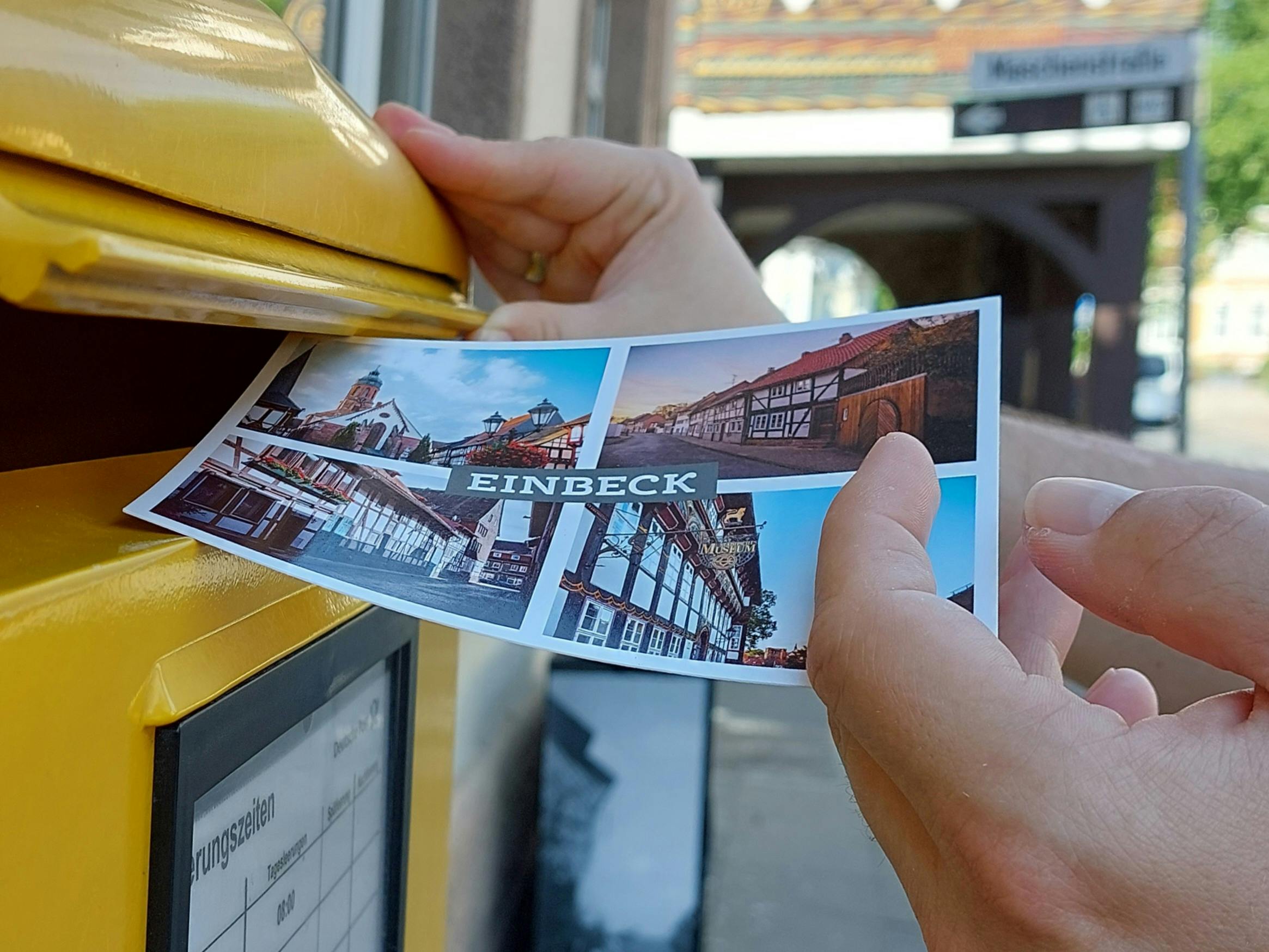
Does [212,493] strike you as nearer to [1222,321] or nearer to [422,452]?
[422,452]

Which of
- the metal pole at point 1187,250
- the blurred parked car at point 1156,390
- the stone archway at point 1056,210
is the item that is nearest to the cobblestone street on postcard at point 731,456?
the metal pole at point 1187,250

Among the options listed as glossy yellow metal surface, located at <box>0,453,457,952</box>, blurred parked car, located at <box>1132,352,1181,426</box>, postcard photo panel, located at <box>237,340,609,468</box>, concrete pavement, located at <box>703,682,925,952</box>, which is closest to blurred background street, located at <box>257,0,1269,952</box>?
concrete pavement, located at <box>703,682,925,952</box>

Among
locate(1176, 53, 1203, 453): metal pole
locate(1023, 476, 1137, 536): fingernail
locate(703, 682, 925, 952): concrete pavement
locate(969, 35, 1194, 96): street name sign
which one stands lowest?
locate(703, 682, 925, 952): concrete pavement

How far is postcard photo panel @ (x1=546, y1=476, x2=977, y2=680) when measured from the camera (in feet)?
1.87

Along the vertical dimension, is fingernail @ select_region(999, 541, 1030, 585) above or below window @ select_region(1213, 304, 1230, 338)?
below

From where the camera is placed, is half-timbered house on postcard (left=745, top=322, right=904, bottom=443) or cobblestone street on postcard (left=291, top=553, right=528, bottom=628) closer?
cobblestone street on postcard (left=291, top=553, right=528, bottom=628)

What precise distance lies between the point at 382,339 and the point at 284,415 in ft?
0.35

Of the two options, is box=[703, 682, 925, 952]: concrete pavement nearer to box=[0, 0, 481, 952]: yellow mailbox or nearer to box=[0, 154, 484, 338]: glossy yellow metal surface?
box=[0, 0, 481, 952]: yellow mailbox

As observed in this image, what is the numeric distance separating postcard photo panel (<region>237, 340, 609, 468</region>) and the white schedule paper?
0.64 feet

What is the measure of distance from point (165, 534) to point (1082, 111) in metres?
5.53

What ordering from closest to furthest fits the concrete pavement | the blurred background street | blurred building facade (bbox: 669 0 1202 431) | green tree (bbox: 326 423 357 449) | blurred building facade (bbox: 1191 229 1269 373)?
1. green tree (bbox: 326 423 357 449)
2. the blurred background street
3. the concrete pavement
4. blurred building facade (bbox: 669 0 1202 431)
5. blurred building facade (bbox: 1191 229 1269 373)

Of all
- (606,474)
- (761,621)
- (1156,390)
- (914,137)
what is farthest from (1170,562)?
(1156,390)

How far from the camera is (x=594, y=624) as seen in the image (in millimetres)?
571

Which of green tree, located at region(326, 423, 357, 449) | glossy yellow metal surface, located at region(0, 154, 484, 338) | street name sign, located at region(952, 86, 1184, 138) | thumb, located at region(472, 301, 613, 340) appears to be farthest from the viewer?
street name sign, located at region(952, 86, 1184, 138)
